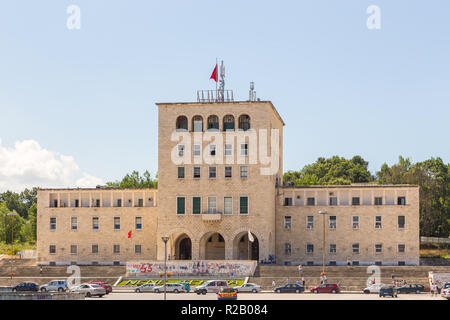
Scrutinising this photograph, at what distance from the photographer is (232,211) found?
74250mm

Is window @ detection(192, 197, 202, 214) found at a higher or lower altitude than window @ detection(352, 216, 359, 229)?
higher

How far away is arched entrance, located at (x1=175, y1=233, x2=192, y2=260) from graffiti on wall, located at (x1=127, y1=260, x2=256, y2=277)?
717 centimetres

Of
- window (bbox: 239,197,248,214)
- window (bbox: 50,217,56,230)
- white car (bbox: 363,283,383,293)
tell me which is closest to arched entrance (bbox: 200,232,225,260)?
window (bbox: 239,197,248,214)

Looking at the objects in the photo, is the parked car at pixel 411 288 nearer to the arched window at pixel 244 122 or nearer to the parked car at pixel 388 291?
the parked car at pixel 388 291

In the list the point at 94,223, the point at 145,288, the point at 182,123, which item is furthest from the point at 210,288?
the point at 94,223

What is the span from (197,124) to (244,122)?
4990 mm

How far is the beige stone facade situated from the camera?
74375 millimetres

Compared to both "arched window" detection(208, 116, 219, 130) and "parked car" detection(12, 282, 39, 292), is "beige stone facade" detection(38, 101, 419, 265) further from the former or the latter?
"parked car" detection(12, 282, 39, 292)

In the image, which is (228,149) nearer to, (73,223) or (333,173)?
(73,223)

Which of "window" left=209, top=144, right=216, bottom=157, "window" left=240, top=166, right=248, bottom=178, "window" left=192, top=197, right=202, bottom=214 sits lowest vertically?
"window" left=192, top=197, right=202, bottom=214

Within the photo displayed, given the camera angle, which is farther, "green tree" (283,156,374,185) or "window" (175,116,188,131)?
"green tree" (283,156,374,185)

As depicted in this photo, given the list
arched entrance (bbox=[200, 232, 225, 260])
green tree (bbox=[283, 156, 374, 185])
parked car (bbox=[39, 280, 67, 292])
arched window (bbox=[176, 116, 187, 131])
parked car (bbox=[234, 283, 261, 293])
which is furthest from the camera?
green tree (bbox=[283, 156, 374, 185])

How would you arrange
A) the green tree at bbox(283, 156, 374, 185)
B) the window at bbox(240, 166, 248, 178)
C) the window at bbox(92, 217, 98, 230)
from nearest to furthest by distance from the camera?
the window at bbox(240, 166, 248, 178), the window at bbox(92, 217, 98, 230), the green tree at bbox(283, 156, 374, 185)
